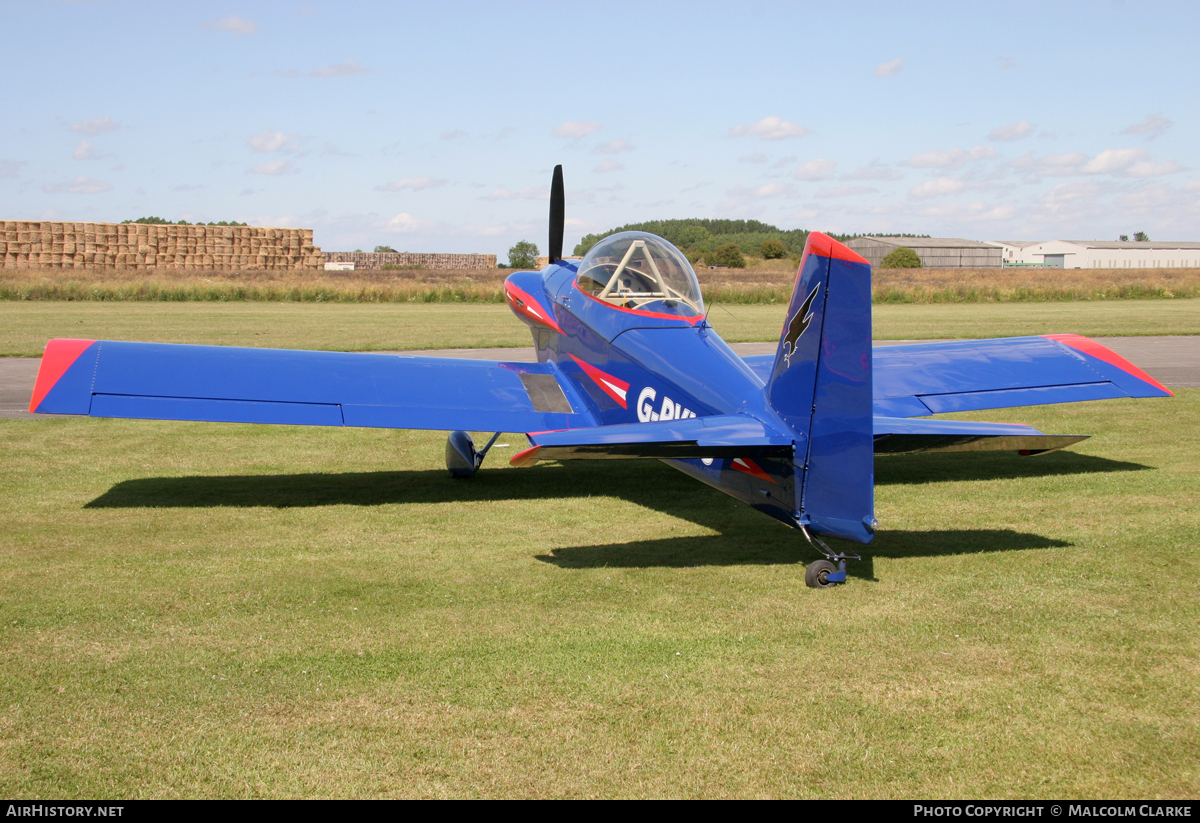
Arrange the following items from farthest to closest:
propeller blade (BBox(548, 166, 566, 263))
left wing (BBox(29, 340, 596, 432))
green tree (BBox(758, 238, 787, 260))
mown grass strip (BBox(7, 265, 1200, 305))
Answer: green tree (BBox(758, 238, 787, 260)) → mown grass strip (BBox(7, 265, 1200, 305)) → propeller blade (BBox(548, 166, 566, 263)) → left wing (BBox(29, 340, 596, 432))

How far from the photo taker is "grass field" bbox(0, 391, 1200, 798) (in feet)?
12.2

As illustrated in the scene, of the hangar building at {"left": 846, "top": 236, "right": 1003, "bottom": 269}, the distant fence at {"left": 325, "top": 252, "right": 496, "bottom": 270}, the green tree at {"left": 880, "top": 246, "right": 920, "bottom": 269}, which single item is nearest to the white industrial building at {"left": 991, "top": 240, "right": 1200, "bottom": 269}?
the hangar building at {"left": 846, "top": 236, "right": 1003, "bottom": 269}

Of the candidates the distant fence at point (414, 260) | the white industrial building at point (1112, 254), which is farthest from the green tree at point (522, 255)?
the white industrial building at point (1112, 254)

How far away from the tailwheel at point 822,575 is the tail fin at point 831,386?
0.30 m

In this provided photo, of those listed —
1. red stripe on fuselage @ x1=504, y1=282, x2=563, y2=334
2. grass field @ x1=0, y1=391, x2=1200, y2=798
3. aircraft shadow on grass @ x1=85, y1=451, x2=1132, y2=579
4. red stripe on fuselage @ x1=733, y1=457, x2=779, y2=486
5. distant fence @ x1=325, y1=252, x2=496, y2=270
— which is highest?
distant fence @ x1=325, y1=252, x2=496, y2=270

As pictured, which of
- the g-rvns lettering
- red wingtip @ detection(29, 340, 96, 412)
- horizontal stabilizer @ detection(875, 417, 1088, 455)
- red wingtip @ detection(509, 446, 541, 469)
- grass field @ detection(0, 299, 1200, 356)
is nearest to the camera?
red wingtip @ detection(509, 446, 541, 469)

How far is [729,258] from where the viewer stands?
66.9 meters

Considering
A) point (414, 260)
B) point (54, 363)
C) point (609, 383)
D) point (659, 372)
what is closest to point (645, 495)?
point (609, 383)

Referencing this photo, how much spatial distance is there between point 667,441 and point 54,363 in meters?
5.49

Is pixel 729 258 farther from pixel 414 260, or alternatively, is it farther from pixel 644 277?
pixel 644 277

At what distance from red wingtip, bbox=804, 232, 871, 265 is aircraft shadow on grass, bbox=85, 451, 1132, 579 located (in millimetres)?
2181

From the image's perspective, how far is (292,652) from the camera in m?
4.84

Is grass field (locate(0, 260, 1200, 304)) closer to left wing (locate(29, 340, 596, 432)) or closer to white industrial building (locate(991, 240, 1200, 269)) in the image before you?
left wing (locate(29, 340, 596, 432))

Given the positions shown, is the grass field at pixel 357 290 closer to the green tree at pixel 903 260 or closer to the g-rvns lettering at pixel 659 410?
the g-rvns lettering at pixel 659 410
